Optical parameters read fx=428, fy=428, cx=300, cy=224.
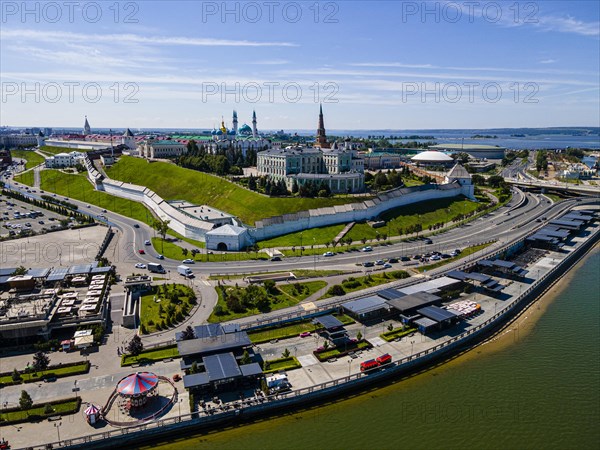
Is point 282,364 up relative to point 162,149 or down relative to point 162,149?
down

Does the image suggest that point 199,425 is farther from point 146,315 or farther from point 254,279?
point 254,279

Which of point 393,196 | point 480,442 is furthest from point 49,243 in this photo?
point 480,442

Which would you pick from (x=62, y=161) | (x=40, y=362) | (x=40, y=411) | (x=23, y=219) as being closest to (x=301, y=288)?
(x=40, y=362)

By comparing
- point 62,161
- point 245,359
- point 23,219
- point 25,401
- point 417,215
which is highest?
point 62,161

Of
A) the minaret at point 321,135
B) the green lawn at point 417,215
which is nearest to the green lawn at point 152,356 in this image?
the green lawn at point 417,215

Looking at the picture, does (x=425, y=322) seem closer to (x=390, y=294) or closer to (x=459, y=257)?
(x=390, y=294)
